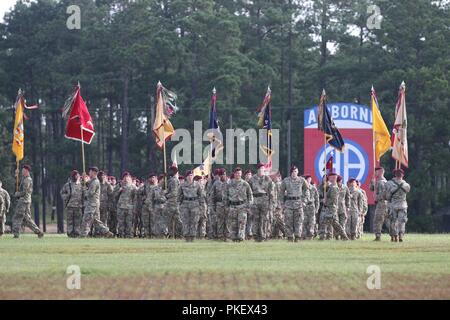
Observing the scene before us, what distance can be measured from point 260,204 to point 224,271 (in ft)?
40.3

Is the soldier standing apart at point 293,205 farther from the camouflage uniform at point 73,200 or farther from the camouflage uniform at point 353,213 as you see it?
the camouflage uniform at point 73,200

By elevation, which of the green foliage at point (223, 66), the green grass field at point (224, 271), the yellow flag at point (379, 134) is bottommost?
the green grass field at point (224, 271)

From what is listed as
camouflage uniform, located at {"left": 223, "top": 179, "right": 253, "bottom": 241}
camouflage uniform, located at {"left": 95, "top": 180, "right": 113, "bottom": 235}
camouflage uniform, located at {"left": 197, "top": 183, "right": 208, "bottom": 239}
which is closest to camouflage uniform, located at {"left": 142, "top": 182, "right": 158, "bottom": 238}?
camouflage uniform, located at {"left": 95, "top": 180, "right": 113, "bottom": 235}

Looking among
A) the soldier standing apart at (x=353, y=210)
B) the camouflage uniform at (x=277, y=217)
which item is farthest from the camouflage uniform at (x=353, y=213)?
the camouflage uniform at (x=277, y=217)

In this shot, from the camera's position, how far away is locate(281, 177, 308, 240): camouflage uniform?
1328 inches

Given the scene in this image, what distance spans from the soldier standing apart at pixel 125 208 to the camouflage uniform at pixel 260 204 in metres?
5.23

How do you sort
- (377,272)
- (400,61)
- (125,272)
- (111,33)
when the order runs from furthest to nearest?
(111,33) < (400,61) < (125,272) < (377,272)

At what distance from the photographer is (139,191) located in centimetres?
3909

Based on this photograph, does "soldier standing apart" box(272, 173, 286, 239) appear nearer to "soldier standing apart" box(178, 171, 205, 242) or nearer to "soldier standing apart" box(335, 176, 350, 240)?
"soldier standing apart" box(335, 176, 350, 240)

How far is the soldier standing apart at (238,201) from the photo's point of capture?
33.3 m

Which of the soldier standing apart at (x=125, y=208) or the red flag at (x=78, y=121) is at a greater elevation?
the red flag at (x=78, y=121)

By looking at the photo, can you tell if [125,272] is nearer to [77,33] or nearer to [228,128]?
[228,128]

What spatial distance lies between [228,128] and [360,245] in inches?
1756
